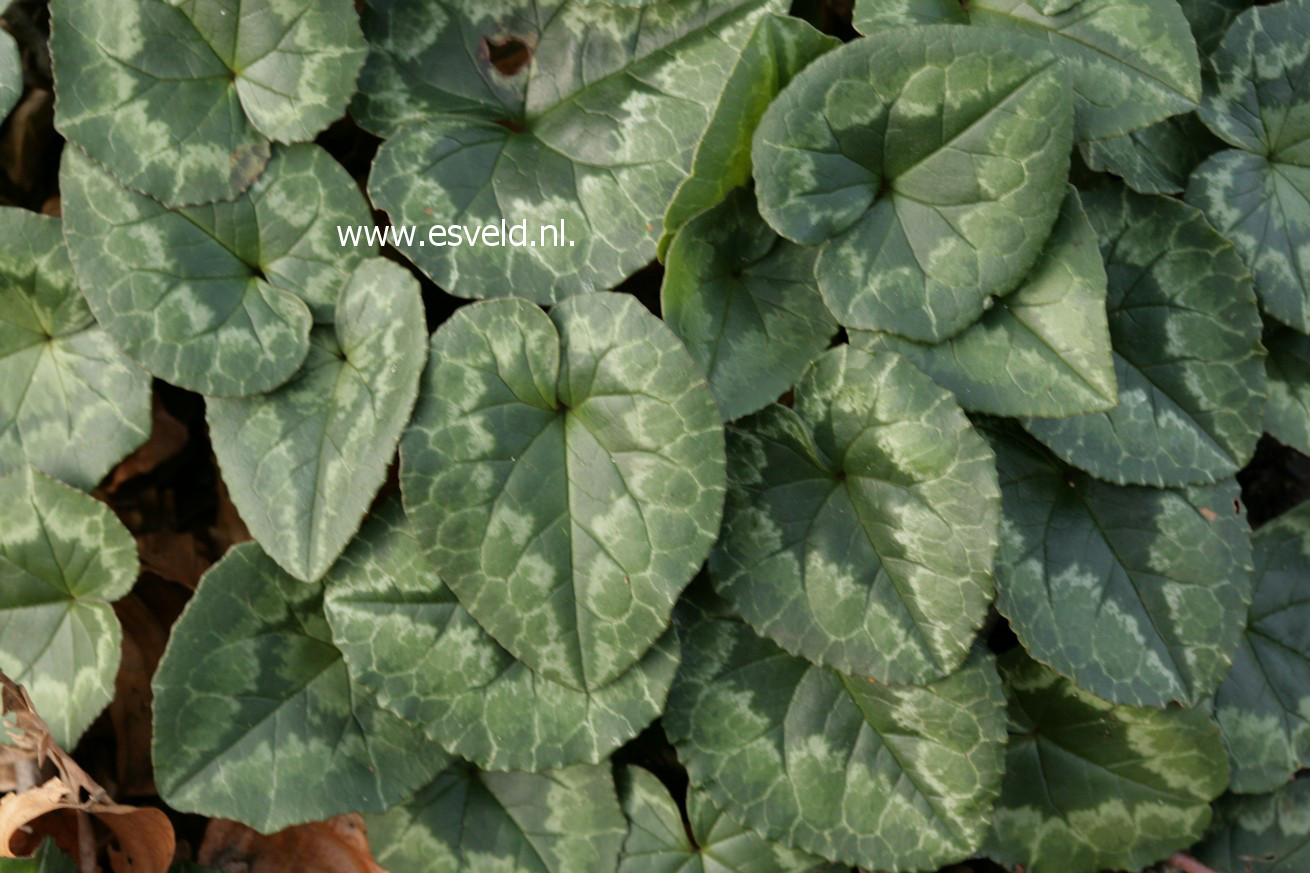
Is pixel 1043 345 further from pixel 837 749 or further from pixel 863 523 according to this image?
pixel 837 749

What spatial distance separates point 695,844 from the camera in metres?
1.43

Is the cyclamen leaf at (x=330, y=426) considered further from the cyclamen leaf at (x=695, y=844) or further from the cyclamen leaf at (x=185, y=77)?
the cyclamen leaf at (x=695, y=844)

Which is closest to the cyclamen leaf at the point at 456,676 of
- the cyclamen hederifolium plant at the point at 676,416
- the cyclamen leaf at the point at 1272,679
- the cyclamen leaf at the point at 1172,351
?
the cyclamen hederifolium plant at the point at 676,416

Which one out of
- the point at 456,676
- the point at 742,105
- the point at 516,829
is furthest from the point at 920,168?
the point at 516,829

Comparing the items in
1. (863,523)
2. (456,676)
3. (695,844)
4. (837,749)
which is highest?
(863,523)

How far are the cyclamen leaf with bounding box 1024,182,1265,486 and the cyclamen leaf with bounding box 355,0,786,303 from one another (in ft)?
1.94

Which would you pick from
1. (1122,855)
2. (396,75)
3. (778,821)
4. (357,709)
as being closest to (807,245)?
(396,75)

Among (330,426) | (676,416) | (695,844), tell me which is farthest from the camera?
(695,844)

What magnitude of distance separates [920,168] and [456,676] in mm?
873

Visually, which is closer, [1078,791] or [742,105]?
[742,105]

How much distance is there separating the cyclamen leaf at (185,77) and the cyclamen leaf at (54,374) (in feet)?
0.67

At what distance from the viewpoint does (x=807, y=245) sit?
50.3 inches

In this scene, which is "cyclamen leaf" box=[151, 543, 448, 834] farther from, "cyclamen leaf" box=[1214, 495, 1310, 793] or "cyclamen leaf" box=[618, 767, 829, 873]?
"cyclamen leaf" box=[1214, 495, 1310, 793]

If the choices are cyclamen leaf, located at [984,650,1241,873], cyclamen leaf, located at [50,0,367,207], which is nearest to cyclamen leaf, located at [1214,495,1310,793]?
cyclamen leaf, located at [984,650,1241,873]
